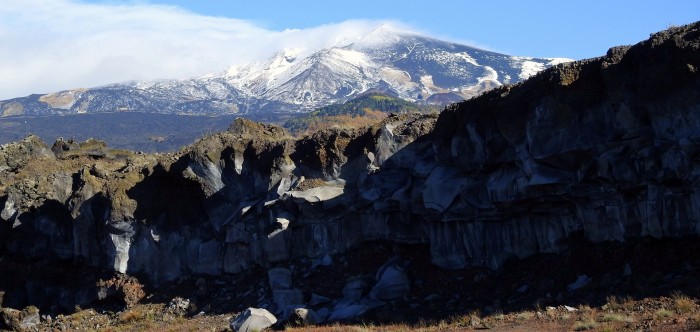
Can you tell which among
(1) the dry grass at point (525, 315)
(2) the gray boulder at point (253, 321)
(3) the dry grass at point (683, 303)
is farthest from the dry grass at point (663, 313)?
(2) the gray boulder at point (253, 321)

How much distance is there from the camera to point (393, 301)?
21.6 m

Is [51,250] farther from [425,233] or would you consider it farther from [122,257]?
[425,233]

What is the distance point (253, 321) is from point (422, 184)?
5890 mm

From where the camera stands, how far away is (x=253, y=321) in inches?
848

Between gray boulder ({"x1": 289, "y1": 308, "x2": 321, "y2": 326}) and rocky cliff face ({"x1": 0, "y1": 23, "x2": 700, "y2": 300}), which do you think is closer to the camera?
rocky cliff face ({"x1": 0, "y1": 23, "x2": 700, "y2": 300})

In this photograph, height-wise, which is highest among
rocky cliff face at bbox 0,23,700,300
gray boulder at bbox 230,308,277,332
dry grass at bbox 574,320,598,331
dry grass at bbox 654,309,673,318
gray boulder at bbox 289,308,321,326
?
rocky cliff face at bbox 0,23,700,300

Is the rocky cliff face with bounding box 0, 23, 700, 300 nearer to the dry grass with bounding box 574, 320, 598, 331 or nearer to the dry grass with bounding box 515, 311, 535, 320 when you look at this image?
the dry grass with bounding box 515, 311, 535, 320

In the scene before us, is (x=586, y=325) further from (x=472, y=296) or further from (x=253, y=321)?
(x=253, y=321)

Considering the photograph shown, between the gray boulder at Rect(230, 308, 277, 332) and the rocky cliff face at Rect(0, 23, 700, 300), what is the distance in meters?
3.67

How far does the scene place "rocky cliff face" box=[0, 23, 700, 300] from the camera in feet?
59.2

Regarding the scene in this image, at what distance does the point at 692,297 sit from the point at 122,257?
19.3m

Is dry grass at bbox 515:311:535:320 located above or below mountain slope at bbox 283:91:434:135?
below

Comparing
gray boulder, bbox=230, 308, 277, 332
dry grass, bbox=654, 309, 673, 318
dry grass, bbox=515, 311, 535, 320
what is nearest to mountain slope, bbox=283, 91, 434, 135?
gray boulder, bbox=230, 308, 277, 332

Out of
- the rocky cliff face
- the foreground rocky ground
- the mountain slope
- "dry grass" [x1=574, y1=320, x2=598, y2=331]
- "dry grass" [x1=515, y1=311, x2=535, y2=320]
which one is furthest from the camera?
the mountain slope
